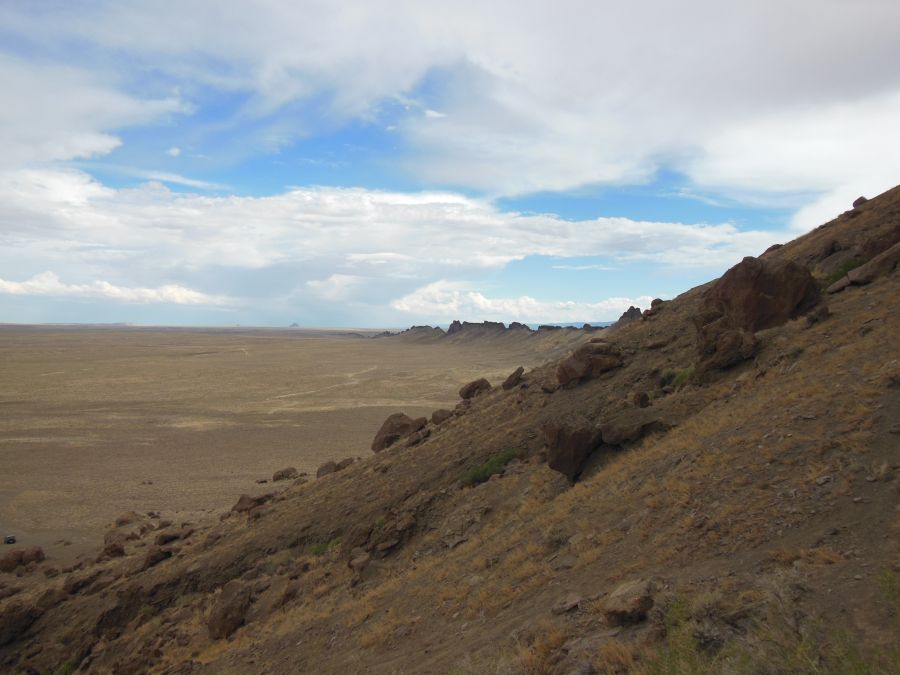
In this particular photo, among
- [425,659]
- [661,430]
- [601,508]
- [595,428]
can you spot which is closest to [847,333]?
[661,430]

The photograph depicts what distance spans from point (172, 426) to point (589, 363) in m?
32.5

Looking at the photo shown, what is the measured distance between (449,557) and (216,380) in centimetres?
6084

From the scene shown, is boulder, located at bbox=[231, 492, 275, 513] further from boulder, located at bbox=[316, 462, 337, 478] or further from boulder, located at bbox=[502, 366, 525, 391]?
boulder, located at bbox=[502, 366, 525, 391]

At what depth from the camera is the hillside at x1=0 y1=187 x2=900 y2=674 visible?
5.56 m

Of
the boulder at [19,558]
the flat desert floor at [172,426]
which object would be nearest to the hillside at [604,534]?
the boulder at [19,558]

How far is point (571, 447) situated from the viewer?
12.0 metres

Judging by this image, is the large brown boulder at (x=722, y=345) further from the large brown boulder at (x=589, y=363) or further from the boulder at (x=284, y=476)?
the boulder at (x=284, y=476)

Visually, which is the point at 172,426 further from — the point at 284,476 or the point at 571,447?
the point at 571,447

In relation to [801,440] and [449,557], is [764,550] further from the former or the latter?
[449,557]

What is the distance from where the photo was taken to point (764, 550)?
20.7ft

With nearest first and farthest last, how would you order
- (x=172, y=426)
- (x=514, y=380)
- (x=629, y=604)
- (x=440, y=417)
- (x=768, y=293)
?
1. (x=629, y=604)
2. (x=768, y=293)
3. (x=514, y=380)
4. (x=440, y=417)
5. (x=172, y=426)

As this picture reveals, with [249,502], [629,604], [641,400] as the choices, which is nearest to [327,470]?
[249,502]

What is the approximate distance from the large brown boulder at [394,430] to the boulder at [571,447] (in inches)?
387

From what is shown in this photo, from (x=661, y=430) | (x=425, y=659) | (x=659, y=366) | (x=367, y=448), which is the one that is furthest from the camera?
(x=367, y=448)
